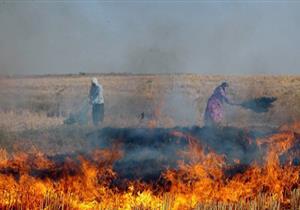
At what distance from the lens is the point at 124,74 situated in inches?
1875

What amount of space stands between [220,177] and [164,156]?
149cm

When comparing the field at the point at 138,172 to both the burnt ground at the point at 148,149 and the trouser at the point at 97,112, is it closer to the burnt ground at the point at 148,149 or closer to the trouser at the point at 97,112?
the burnt ground at the point at 148,149

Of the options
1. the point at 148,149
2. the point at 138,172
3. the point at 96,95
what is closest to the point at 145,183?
the point at 138,172

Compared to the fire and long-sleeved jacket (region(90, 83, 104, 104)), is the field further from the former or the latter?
long-sleeved jacket (region(90, 83, 104, 104))

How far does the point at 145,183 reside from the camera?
28.8 feet

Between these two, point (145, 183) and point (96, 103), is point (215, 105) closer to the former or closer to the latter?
point (96, 103)

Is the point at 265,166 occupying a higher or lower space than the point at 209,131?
lower

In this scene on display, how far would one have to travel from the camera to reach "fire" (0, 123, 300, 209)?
766 centimetres

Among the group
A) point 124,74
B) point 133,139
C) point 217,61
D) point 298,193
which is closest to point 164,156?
point 133,139

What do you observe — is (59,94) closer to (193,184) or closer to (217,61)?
(217,61)

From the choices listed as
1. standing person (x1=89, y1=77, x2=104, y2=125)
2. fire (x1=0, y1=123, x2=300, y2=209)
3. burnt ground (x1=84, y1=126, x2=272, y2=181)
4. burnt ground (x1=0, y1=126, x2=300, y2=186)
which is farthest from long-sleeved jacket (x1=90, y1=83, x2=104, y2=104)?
fire (x1=0, y1=123, x2=300, y2=209)

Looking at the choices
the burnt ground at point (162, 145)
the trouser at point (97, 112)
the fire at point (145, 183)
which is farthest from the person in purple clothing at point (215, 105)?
the fire at point (145, 183)

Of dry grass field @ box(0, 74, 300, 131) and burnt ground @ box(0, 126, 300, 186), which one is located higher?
dry grass field @ box(0, 74, 300, 131)

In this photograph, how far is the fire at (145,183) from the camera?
7664 millimetres
